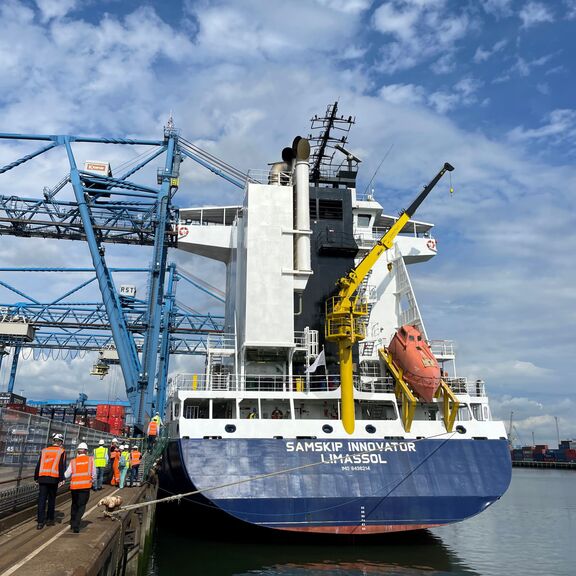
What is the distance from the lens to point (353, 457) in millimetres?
15109

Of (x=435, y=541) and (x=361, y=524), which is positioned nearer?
(x=361, y=524)

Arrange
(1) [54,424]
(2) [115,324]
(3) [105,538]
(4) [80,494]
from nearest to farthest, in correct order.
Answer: (3) [105,538] < (4) [80,494] < (1) [54,424] < (2) [115,324]

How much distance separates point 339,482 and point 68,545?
8026 millimetres

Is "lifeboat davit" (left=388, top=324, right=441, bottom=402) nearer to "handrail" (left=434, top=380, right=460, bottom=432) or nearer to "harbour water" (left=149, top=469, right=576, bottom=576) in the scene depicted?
"handrail" (left=434, top=380, right=460, bottom=432)

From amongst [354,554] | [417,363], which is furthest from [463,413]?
[354,554]

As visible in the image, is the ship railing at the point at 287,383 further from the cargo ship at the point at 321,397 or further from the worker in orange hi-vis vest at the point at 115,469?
the worker in orange hi-vis vest at the point at 115,469

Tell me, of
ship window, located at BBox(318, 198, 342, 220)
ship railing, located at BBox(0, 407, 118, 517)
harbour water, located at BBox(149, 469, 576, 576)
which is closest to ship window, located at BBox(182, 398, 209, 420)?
harbour water, located at BBox(149, 469, 576, 576)

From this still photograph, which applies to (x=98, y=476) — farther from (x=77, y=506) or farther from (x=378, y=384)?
(x=378, y=384)

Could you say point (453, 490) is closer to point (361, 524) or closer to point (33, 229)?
point (361, 524)

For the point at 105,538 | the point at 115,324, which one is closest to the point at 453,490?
the point at 105,538

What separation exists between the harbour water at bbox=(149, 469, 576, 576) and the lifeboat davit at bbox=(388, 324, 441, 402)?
14.5 ft

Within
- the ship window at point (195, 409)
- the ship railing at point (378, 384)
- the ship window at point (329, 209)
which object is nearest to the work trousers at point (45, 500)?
the ship window at point (195, 409)

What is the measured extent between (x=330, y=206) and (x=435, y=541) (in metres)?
12.1

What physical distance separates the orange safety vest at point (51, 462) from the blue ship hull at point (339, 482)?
496cm
